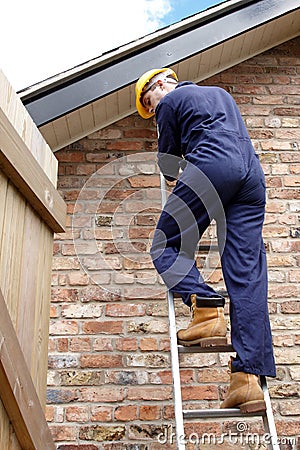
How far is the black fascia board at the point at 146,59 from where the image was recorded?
2.62 m

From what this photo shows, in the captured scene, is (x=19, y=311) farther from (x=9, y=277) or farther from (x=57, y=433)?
(x=57, y=433)

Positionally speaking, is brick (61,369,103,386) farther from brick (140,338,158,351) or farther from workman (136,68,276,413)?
workman (136,68,276,413)

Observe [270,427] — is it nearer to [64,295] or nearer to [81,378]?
[81,378]

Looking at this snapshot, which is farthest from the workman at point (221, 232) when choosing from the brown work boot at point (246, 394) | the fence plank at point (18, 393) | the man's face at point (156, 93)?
the fence plank at point (18, 393)

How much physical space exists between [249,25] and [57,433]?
2296 mm

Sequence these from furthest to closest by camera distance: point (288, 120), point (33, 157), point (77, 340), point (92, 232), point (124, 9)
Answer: point (124, 9), point (288, 120), point (92, 232), point (77, 340), point (33, 157)

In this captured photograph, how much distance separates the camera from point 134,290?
9.30ft

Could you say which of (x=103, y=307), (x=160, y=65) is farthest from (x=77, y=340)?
(x=160, y=65)

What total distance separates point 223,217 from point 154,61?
1.14 m

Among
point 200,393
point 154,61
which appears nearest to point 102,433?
point 200,393

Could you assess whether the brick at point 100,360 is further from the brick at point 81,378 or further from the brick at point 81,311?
the brick at point 81,311

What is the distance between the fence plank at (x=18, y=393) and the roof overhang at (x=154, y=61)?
5.22ft

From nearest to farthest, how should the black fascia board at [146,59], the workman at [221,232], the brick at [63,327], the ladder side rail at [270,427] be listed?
the ladder side rail at [270,427] < the workman at [221,232] < the black fascia board at [146,59] < the brick at [63,327]

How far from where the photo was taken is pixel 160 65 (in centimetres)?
281
